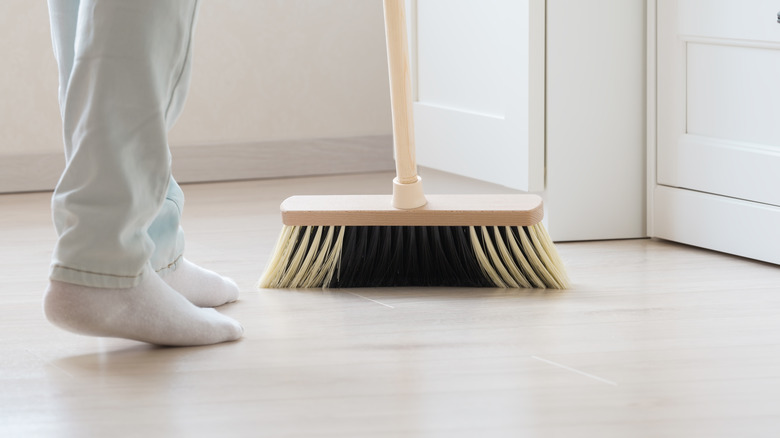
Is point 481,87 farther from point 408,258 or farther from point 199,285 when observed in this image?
point 199,285

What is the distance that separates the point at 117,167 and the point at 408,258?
426 millimetres

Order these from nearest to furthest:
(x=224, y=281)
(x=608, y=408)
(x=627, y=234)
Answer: (x=608, y=408) → (x=224, y=281) → (x=627, y=234)

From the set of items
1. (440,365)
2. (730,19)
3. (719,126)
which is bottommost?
(440,365)

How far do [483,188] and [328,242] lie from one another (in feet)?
1.39

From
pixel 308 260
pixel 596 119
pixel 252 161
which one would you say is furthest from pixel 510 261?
pixel 252 161

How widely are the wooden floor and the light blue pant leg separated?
10 cm

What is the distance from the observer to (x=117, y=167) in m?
0.80

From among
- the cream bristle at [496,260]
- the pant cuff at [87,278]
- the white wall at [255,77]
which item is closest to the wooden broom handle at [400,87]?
the cream bristle at [496,260]

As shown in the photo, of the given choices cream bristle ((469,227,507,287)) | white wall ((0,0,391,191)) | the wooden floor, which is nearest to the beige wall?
white wall ((0,0,391,191))

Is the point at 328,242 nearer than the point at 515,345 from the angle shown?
No

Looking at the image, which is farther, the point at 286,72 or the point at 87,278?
the point at 286,72

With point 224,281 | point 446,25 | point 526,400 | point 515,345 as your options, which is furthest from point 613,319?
point 446,25

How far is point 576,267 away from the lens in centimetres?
123

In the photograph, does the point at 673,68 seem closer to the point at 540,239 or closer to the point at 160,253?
the point at 540,239
